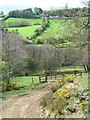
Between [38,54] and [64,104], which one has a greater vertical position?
[64,104]

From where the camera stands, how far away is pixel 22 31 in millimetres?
56875

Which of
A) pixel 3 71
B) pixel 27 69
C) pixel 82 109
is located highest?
pixel 82 109

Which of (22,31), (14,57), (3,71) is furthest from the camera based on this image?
(22,31)

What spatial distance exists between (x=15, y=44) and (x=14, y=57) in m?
5.88

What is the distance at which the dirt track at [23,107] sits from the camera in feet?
50.8

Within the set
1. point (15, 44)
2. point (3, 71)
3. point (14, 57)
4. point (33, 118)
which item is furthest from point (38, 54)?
point (33, 118)

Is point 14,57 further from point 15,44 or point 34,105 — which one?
point 34,105

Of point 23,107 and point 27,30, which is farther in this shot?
point 27,30

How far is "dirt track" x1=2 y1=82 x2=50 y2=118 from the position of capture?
1548cm

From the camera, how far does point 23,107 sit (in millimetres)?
17188

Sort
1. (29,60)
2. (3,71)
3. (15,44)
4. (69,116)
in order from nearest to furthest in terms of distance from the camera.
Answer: (69,116) < (3,71) < (29,60) < (15,44)

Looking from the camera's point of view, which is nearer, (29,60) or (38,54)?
(29,60)

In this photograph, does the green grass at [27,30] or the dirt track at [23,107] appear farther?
the green grass at [27,30]

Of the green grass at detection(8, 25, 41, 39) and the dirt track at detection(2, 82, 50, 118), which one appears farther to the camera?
the green grass at detection(8, 25, 41, 39)
